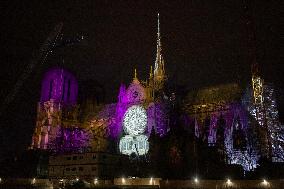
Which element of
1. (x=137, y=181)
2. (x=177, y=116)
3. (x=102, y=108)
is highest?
(x=102, y=108)

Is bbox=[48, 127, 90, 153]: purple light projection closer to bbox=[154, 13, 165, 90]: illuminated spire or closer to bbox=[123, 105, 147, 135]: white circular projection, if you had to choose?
bbox=[123, 105, 147, 135]: white circular projection

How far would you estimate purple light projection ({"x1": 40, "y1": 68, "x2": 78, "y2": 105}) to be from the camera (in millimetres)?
99688

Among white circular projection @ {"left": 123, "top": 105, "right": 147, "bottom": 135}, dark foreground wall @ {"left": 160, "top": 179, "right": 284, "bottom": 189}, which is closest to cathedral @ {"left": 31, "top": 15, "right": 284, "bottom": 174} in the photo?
white circular projection @ {"left": 123, "top": 105, "right": 147, "bottom": 135}

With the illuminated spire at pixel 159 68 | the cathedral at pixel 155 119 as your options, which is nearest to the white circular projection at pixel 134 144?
the cathedral at pixel 155 119

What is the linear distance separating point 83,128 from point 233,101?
150 feet

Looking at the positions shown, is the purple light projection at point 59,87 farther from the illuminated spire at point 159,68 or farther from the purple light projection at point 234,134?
the purple light projection at point 234,134

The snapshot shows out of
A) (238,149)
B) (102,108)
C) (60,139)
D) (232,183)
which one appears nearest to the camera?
(232,183)

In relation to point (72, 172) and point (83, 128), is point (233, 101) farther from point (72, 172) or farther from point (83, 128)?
point (83, 128)

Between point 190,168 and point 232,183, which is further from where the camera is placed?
point 190,168

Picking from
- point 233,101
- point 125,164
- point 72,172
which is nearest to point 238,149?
point 233,101

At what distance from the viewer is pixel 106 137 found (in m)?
87.4

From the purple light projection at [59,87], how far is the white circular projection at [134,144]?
91.5ft

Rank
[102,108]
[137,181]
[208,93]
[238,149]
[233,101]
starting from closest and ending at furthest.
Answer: [137,181], [238,149], [233,101], [208,93], [102,108]

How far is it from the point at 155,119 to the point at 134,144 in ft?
25.2
